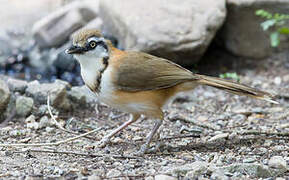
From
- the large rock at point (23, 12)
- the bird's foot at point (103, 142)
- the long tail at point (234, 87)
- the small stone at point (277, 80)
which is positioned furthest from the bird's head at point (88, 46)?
the large rock at point (23, 12)

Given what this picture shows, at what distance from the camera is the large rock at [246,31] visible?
8.34 meters

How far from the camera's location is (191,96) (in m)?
7.31

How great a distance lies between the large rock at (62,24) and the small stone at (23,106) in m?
3.54

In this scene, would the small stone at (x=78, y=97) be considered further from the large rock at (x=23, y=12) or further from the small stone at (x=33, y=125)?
the large rock at (x=23, y=12)

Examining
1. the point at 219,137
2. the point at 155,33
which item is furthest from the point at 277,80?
the point at 219,137

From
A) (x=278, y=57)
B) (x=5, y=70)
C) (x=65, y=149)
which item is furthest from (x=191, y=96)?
(x=5, y=70)

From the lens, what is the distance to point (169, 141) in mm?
5480

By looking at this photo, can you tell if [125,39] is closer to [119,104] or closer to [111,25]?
[111,25]

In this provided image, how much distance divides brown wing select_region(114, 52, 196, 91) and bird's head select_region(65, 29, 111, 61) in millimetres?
259

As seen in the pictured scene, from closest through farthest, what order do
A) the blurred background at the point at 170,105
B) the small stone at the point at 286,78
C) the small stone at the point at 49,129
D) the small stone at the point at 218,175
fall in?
the small stone at the point at 218,175, the blurred background at the point at 170,105, the small stone at the point at 49,129, the small stone at the point at 286,78

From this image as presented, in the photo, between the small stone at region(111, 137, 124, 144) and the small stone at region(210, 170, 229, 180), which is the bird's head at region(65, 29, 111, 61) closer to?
the small stone at region(111, 137, 124, 144)

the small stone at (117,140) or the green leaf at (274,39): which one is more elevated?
the green leaf at (274,39)

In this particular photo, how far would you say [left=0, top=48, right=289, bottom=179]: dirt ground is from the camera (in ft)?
14.4

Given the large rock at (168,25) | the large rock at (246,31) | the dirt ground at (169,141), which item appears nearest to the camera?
the dirt ground at (169,141)
